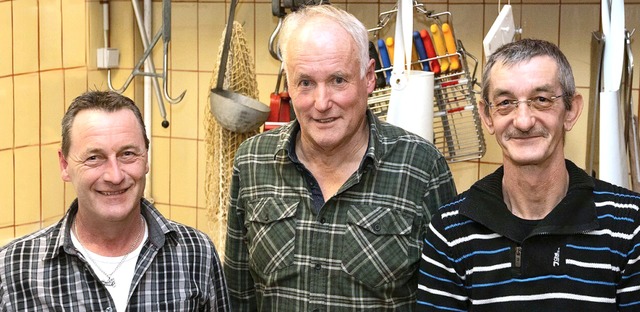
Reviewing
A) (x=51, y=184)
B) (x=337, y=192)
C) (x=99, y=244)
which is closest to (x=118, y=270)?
(x=99, y=244)

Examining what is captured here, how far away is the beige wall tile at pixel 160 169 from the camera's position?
2607 millimetres

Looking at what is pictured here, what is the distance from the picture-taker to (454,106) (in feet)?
6.70

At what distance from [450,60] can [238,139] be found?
0.48m

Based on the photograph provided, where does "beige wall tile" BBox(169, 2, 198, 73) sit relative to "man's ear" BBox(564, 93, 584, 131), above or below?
above

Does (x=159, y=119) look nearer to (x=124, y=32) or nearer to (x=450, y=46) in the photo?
(x=124, y=32)

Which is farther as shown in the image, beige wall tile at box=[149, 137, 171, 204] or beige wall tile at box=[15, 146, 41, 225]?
beige wall tile at box=[149, 137, 171, 204]

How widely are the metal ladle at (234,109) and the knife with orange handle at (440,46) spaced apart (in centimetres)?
38

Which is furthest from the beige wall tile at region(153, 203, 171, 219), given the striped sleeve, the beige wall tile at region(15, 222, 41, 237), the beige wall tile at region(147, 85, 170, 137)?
the striped sleeve

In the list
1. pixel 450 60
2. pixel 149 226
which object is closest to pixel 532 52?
pixel 149 226

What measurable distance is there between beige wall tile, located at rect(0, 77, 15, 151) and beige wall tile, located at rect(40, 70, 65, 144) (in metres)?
0.10

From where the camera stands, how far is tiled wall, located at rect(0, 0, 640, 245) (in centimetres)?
209

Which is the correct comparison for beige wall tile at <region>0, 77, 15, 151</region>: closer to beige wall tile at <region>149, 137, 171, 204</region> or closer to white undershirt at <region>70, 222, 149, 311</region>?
beige wall tile at <region>149, 137, 171, 204</region>

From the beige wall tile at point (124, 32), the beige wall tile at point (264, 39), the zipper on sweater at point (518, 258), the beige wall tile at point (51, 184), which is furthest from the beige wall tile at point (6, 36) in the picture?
the zipper on sweater at point (518, 258)

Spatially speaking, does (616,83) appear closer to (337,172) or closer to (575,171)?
(575,171)
